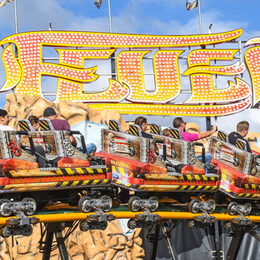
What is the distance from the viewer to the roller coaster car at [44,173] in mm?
6387

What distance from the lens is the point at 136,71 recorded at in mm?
17688

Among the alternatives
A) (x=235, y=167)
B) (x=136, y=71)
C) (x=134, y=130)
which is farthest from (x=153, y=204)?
(x=136, y=71)

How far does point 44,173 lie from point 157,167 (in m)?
1.88

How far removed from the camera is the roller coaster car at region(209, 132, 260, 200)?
8.41 meters

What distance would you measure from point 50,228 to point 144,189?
5.08 ft

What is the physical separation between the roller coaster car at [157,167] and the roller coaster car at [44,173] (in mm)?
366

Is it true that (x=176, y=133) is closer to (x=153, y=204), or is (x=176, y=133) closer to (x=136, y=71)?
(x=153, y=204)

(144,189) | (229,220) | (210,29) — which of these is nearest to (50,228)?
(144,189)

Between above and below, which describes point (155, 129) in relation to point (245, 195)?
above

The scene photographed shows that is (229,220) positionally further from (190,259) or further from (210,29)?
(210,29)

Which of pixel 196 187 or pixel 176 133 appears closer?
pixel 196 187

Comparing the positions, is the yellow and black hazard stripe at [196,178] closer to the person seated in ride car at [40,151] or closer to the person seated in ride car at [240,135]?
the person seated in ride car at [240,135]

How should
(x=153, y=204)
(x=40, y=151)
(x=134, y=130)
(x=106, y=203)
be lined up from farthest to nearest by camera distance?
1. (x=134, y=130)
2. (x=153, y=204)
3. (x=106, y=203)
4. (x=40, y=151)

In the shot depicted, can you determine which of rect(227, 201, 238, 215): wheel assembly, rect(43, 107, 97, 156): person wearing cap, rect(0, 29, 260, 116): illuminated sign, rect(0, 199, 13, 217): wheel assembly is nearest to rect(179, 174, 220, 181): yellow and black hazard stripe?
rect(227, 201, 238, 215): wheel assembly
